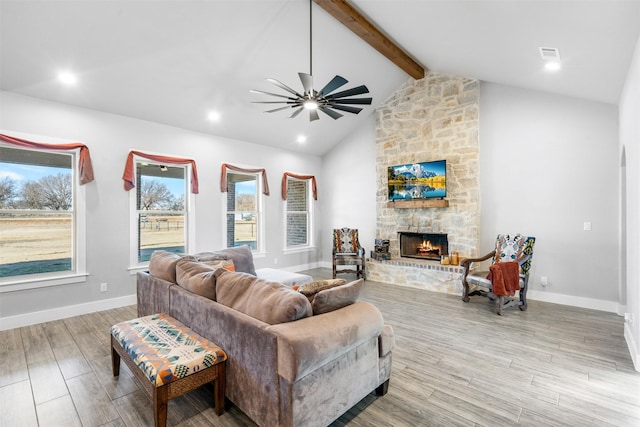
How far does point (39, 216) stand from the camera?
398 centimetres

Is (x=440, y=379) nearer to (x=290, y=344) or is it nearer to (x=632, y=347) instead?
(x=290, y=344)

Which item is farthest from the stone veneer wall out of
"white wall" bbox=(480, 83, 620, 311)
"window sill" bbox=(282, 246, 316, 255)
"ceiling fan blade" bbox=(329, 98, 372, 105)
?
"ceiling fan blade" bbox=(329, 98, 372, 105)

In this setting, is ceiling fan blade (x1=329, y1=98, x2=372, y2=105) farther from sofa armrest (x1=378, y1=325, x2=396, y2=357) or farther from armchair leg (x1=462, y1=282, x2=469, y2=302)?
armchair leg (x1=462, y1=282, x2=469, y2=302)

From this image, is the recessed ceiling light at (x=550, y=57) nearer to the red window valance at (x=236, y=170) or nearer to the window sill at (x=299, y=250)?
the red window valance at (x=236, y=170)

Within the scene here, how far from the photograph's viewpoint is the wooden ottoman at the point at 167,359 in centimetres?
178

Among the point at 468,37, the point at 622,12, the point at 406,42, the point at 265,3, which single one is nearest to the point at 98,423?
the point at 265,3

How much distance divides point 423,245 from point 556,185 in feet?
7.63

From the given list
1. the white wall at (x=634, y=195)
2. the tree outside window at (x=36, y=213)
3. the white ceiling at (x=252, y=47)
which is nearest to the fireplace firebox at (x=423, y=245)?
the white wall at (x=634, y=195)

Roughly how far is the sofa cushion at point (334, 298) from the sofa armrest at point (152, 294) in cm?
157

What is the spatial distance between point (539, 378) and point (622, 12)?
120 inches

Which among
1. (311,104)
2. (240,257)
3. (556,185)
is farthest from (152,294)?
(556,185)

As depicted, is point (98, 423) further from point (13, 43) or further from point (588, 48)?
point (588, 48)

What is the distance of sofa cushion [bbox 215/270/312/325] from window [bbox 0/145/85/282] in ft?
10.5

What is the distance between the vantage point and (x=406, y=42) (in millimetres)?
4625
